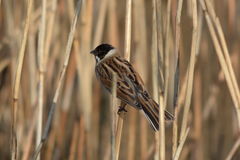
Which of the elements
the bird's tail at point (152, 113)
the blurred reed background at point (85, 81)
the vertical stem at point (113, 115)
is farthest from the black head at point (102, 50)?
the vertical stem at point (113, 115)

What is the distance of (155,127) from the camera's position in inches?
112

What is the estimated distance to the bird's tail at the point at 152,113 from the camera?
2.88 metres

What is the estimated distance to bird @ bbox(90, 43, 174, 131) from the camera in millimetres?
2994

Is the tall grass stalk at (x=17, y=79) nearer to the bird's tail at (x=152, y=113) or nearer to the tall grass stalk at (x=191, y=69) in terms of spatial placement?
the bird's tail at (x=152, y=113)

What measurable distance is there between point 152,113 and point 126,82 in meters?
0.42

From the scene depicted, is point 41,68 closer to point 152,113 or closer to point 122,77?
point 122,77

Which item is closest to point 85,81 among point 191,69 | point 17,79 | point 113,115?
point 17,79

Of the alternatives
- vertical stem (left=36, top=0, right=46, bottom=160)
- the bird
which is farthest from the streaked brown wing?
vertical stem (left=36, top=0, right=46, bottom=160)

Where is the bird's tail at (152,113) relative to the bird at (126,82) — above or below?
below

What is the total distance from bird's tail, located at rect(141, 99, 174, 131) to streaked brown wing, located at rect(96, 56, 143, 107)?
77 mm

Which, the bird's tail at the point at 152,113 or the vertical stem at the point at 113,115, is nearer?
the vertical stem at the point at 113,115

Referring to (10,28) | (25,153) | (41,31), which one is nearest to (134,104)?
(41,31)

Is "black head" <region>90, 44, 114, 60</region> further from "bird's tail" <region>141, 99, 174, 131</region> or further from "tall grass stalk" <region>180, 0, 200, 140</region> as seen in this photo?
"tall grass stalk" <region>180, 0, 200, 140</region>

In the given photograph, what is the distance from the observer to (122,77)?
3.36m
